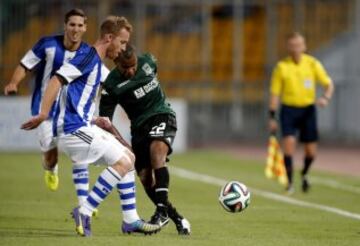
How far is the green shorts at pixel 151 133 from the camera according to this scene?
11156mm

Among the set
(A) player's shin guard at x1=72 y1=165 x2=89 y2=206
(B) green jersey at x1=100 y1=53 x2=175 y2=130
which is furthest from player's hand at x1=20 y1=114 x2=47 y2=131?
(A) player's shin guard at x1=72 y1=165 x2=89 y2=206

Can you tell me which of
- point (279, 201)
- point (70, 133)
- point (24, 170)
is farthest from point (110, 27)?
point (24, 170)

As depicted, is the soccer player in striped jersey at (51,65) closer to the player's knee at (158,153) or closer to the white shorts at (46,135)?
the white shorts at (46,135)

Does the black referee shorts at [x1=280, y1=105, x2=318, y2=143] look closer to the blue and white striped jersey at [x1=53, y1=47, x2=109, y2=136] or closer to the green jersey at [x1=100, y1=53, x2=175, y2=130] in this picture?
the green jersey at [x1=100, y1=53, x2=175, y2=130]

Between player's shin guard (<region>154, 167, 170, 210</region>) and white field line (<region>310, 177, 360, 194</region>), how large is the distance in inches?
257

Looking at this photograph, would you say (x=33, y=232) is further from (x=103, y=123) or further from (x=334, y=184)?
(x=334, y=184)

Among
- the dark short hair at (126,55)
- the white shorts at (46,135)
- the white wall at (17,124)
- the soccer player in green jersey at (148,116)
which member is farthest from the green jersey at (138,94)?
the white wall at (17,124)

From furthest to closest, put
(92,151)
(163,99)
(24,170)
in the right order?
(24,170) → (163,99) → (92,151)

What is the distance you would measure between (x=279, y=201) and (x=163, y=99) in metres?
4.60

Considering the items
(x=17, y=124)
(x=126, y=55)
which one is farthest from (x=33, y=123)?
(x=17, y=124)

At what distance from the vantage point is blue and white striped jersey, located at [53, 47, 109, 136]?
10250mm

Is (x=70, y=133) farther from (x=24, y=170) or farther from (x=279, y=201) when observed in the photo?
(x=24, y=170)

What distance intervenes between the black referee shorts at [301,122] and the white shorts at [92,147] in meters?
7.57

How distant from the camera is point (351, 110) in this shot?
32.7 metres
